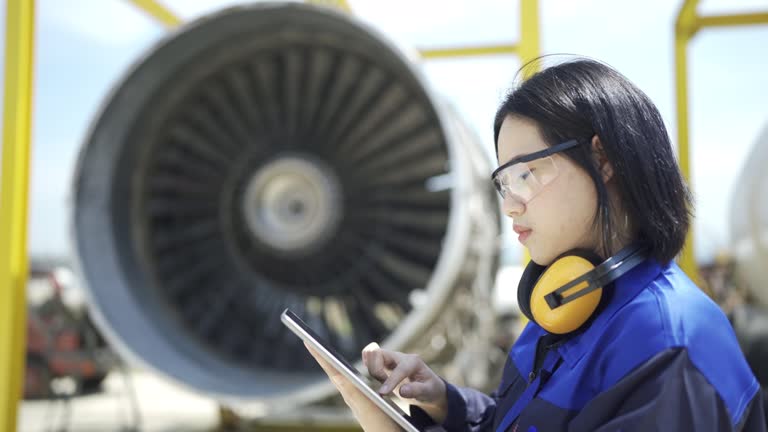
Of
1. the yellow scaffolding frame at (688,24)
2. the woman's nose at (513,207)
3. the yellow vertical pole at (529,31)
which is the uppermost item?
the yellow scaffolding frame at (688,24)

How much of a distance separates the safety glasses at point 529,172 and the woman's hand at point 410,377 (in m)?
0.32

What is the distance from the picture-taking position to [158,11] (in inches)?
188

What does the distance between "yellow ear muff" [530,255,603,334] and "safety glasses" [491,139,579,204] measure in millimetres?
96

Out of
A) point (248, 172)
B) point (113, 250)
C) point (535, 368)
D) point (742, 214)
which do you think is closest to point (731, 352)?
point (535, 368)

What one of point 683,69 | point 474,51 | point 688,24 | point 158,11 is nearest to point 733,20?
point 688,24

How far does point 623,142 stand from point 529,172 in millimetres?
117

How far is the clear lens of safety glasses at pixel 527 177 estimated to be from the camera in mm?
842

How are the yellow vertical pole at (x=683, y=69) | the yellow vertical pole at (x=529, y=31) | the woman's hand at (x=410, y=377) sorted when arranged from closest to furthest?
1. the woman's hand at (x=410, y=377)
2. the yellow vertical pole at (x=529, y=31)
3. the yellow vertical pole at (x=683, y=69)

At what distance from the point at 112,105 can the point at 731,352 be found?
3425mm

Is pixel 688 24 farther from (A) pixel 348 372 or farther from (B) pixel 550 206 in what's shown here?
(A) pixel 348 372

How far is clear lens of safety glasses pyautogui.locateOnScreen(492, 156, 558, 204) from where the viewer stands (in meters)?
0.84

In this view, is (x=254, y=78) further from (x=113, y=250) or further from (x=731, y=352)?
(x=731, y=352)

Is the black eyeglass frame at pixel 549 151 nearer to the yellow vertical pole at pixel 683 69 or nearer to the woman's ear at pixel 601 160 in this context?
the woman's ear at pixel 601 160

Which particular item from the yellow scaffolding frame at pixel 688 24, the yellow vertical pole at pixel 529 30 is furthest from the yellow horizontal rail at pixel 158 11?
the yellow scaffolding frame at pixel 688 24
